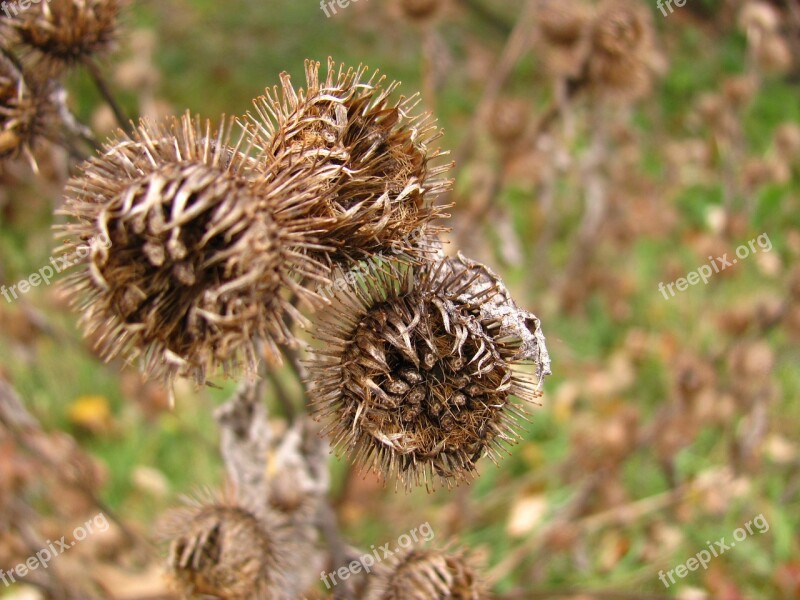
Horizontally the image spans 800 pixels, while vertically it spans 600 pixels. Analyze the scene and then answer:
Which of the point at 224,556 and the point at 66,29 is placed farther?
the point at 66,29

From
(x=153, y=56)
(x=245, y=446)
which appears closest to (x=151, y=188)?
(x=245, y=446)

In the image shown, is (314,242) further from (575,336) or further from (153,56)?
(153,56)

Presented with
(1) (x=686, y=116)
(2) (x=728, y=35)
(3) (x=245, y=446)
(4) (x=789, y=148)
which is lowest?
(3) (x=245, y=446)

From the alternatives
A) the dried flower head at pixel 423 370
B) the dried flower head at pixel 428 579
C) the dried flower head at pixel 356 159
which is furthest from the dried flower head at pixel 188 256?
the dried flower head at pixel 428 579

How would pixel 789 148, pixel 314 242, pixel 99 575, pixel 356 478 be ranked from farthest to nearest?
pixel 789 148
pixel 356 478
pixel 99 575
pixel 314 242

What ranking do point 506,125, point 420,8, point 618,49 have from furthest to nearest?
point 506,125
point 420,8
point 618,49

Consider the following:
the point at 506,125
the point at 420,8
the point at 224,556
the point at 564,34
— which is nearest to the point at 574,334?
the point at 506,125

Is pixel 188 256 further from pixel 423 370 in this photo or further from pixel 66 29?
pixel 66 29
